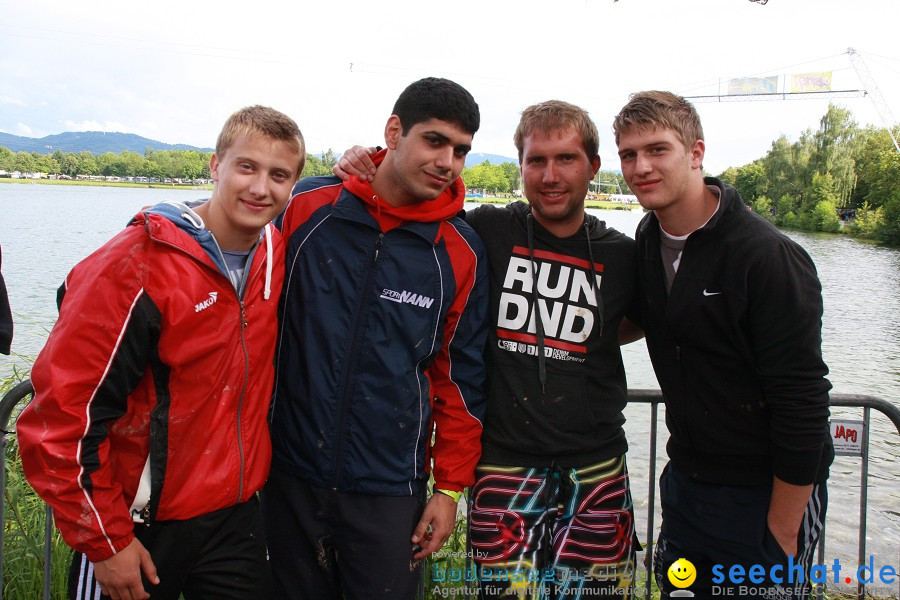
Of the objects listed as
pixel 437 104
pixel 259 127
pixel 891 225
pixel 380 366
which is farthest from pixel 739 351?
pixel 891 225

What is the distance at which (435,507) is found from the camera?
265 cm

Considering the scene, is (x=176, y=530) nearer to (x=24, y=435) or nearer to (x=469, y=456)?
(x=24, y=435)

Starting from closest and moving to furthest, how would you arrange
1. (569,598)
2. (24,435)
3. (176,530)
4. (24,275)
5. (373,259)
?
(24,435) < (176,530) < (373,259) < (569,598) < (24,275)

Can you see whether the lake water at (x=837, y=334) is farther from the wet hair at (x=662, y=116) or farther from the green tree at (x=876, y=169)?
the green tree at (x=876, y=169)

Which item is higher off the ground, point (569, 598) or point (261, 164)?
point (261, 164)

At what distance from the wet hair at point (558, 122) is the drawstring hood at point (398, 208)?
0.54 meters

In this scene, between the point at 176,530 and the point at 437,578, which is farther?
the point at 437,578

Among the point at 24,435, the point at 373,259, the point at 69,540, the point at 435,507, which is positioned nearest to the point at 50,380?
the point at 24,435

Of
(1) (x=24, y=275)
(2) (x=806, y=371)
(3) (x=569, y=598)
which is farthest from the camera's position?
(1) (x=24, y=275)

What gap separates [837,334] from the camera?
754 inches

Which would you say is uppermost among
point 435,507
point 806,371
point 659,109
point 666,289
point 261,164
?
point 659,109

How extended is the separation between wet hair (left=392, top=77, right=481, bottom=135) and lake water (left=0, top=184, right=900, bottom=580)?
4.92ft

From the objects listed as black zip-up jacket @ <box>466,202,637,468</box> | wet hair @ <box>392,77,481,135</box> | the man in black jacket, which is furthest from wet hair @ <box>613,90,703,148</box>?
wet hair @ <box>392,77,481,135</box>

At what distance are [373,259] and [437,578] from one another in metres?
2.44
